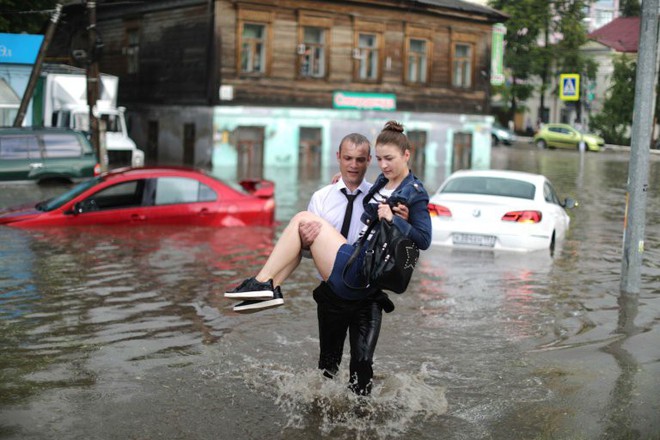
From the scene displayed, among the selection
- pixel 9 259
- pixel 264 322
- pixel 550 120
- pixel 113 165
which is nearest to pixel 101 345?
pixel 264 322

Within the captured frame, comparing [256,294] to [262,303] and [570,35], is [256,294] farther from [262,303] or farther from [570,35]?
[570,35]

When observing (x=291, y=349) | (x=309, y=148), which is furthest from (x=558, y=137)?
(x=291, y=349)

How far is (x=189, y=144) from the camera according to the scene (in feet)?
124

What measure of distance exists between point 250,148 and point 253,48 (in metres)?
3.81

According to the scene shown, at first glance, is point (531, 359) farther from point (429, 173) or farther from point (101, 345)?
point (429, 173)

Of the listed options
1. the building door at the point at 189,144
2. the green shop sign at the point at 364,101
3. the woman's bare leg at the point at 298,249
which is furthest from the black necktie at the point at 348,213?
the green shop sign at the point at 364,101

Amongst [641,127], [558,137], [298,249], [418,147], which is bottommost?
[558,137]

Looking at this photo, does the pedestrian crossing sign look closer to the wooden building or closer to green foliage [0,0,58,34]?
the wooden building

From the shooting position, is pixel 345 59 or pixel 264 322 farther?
pixel 345 59

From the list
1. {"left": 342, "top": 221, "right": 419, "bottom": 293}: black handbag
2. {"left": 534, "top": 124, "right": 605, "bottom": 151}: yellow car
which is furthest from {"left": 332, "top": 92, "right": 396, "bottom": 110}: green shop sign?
{"left": 342, "top": 221, "right": 419, "bottom": 293}: black handbag

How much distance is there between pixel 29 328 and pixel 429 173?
30.9 meters

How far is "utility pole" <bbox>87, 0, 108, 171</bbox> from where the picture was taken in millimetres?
25469

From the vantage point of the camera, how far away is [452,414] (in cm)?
667

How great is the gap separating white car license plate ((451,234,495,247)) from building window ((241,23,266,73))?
24.0 m
